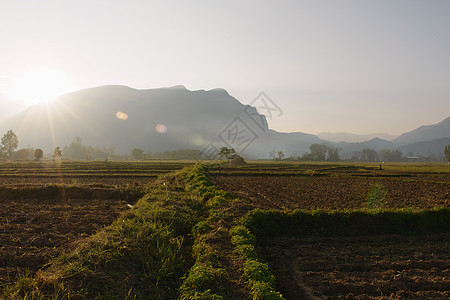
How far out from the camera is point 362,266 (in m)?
7.15

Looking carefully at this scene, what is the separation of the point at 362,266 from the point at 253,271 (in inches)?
133

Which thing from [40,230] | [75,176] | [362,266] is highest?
[75,176]

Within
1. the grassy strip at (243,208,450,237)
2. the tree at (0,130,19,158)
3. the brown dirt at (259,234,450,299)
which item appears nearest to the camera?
the brown dirt at (259,234,450,299)

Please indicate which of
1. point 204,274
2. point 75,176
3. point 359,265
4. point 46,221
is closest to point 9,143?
point 75,176

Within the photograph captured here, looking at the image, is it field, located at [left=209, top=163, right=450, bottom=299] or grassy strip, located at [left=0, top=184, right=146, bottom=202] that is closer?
field, located at [left=209, top=163, right=450, bottom=299]

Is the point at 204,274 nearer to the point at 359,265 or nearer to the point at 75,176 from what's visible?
the point at 359,265

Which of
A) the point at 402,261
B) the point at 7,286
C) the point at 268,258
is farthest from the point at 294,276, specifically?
the point at 7,286

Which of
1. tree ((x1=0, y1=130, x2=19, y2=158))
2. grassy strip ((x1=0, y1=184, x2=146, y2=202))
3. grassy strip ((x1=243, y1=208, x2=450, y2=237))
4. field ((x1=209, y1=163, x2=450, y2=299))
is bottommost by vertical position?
field ((x1=209, y1=163, x2=450, y2=299))

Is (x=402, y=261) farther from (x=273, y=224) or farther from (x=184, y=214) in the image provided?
(x=184, y=214)

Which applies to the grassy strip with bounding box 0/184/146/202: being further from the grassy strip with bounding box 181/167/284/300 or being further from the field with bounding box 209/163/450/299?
the field with bounding box 209/163/450/299

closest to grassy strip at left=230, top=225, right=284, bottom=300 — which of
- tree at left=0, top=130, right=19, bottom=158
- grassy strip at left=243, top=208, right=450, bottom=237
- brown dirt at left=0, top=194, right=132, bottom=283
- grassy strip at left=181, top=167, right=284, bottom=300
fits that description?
grassy strip at left=181, top=167, right=284, bottom=300

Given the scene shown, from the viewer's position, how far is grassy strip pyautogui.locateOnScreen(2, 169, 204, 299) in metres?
5.19

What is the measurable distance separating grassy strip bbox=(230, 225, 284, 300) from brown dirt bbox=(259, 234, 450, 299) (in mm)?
573

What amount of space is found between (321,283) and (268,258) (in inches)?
75.8
